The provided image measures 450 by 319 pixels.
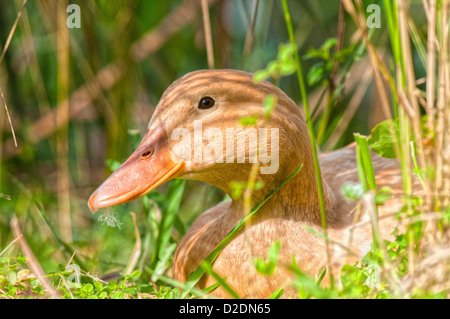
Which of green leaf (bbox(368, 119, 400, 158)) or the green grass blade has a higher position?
green leaf (bbox(368, 119, 400, 158))

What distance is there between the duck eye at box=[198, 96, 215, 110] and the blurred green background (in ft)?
3.50

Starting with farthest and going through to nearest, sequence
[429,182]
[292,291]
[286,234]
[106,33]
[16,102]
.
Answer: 1. [16,102]
2. [106,33]
3. [286,234]
4. [292,291]
5. [429,182]

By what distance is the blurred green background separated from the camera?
319 cm

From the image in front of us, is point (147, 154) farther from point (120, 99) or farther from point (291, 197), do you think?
point (120, 99)

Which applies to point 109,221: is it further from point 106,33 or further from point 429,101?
point 429,101

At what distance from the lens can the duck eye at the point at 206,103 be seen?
201cm

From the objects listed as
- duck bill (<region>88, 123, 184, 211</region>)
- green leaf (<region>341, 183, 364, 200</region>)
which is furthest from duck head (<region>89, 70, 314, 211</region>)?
green leaf (<region>341, 183, 364, 200</region>)

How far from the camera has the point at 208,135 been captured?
6.58 feet

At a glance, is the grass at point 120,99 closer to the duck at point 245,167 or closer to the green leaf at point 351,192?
the duck at point 245,167

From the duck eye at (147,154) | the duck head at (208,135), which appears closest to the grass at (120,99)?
the duck head at (208,135)

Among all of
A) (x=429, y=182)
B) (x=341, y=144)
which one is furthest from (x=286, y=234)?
(x=341, y=144)

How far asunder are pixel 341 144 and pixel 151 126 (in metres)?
1.65

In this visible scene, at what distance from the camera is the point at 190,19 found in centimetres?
350

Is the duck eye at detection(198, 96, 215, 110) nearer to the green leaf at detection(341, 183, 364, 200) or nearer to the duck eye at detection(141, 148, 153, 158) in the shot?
the duck eye at detection(141, 148, 153, 158)
